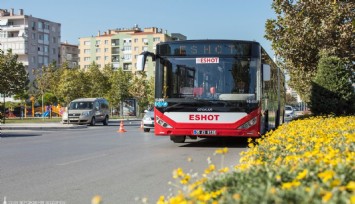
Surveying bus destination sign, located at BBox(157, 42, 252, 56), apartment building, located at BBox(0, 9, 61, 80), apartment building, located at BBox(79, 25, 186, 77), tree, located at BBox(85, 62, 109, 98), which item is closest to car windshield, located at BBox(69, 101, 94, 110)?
bus destination sign, located at BBox(157, 42, 252, 56)

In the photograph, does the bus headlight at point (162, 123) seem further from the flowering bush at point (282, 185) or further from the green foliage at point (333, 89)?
the flowering bush at point (282, 185)

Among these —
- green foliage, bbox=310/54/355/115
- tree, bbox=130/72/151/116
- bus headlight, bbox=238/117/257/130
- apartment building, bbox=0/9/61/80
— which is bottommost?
bus headlight, bbox=238/117/257/130

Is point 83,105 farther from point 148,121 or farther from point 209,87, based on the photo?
point 209,87

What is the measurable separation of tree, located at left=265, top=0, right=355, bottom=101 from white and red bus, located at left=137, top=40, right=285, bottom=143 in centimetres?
897

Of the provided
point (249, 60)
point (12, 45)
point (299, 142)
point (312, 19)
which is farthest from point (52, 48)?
point (299, 142)

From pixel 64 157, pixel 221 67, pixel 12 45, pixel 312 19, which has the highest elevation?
pixel 12 45

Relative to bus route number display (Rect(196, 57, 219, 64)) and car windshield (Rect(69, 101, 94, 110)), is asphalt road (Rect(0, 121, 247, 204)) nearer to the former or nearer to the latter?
bus route number display (Rect(196, 57, 219, 64))

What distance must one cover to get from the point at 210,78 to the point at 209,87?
270mm

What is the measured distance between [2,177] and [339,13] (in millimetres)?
17731

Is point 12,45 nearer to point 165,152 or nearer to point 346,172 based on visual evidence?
point 165,152

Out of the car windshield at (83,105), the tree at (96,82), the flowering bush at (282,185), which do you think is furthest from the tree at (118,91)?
the flowering bush at (282,185)

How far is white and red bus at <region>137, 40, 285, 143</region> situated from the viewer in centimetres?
1416

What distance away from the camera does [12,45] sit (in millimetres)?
109438

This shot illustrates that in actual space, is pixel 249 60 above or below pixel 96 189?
above
